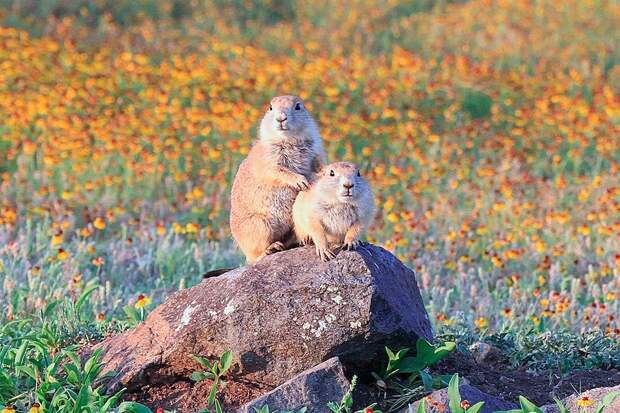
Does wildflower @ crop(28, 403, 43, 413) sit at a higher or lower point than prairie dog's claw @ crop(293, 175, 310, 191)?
lower

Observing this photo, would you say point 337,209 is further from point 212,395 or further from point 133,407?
point 133,407

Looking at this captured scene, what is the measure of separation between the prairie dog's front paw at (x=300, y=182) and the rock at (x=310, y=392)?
1.15 m

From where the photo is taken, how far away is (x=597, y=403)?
172 inches

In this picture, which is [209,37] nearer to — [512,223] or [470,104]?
[470,104]

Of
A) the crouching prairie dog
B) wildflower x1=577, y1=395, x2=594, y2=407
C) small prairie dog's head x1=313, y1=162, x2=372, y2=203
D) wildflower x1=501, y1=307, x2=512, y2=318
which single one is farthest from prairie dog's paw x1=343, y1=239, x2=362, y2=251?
wildflower x1=501, y1=307, x2=512, y2=318

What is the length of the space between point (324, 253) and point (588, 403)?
4.71ft

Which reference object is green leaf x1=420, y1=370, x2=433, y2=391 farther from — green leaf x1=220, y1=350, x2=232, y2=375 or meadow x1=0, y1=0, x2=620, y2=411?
meadow x1=0, y1=0, x2=620, y2=411

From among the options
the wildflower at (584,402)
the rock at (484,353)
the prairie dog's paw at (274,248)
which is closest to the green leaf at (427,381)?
the wildflower at (584,402)

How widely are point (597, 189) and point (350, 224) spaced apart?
18.7 feet

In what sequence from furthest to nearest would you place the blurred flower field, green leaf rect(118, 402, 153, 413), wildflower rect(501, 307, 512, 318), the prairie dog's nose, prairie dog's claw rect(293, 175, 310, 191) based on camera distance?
the blurred flower field < wildflower rect(501, 307, 512, 318) < the prairie dog's nose < prairie dog's claw rect(293, 175, 310, 191) < green leaf rect(118, 402, 153, 413)

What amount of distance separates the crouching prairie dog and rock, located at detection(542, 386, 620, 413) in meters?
1.25

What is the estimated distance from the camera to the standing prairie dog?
213 inches

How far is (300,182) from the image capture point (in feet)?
17.5

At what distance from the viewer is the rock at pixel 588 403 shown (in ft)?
14.2
